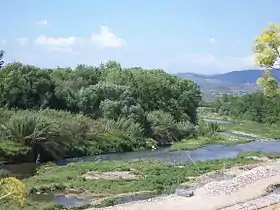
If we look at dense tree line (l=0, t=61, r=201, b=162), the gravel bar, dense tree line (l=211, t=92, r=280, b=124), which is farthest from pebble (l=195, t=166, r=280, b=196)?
dense tree line (l=211, t=92, r=280, b=124)

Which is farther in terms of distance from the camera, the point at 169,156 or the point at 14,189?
the point at 169,156

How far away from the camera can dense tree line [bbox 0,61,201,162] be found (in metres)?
63.1

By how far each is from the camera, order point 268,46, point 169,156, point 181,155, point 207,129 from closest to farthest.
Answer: point 268,46 → point 169,156 → point 181,155 → point 207,129

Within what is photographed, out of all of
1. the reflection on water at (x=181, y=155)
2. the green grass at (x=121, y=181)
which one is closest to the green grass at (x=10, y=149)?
the reflection on water at (x=181, y=155)

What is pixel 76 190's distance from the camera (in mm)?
38969

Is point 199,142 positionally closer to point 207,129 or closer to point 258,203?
point 207,129

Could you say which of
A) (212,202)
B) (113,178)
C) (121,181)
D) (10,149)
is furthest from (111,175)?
(10,149)

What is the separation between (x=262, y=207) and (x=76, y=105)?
58.9m

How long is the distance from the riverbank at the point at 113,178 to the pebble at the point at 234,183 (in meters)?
3.05

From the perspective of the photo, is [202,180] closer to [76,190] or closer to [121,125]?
[76,190]

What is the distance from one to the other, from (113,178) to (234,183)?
11.5m

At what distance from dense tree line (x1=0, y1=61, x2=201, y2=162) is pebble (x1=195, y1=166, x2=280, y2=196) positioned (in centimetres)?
2865

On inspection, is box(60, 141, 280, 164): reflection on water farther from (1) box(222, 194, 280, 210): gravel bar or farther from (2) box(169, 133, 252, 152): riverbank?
(1) box(222, 194, 280, 210): gravel bar

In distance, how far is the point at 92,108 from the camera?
88062mm
